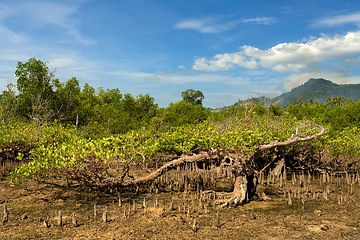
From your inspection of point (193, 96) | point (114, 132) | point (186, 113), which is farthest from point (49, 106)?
point (193, 96)

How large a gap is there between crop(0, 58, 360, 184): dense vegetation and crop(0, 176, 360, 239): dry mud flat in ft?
4.36

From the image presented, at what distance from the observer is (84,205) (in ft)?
37.9

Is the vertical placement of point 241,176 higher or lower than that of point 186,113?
lower

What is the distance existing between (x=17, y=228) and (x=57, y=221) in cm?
125

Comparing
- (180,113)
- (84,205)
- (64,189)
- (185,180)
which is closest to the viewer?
(84,205)

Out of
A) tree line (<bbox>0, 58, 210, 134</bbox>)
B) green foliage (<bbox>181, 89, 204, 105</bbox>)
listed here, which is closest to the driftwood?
tree line (<bbox>0, 58, 210, 134</bbox>)

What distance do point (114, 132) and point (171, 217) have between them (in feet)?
58.0

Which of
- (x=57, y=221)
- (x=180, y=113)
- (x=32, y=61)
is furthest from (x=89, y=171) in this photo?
(x=180, y=113)

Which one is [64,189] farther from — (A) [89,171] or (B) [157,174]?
(B) [157,174]

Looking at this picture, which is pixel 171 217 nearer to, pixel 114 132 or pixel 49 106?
pixel 114 132

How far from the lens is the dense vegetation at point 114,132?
37.8 feet

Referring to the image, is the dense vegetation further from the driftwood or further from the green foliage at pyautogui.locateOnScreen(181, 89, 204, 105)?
the green foliage at pyautogui.locateOnScreen(181, 89, 204, 105)

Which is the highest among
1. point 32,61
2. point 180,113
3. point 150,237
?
point 32,61

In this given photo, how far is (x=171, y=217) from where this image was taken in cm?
1001
